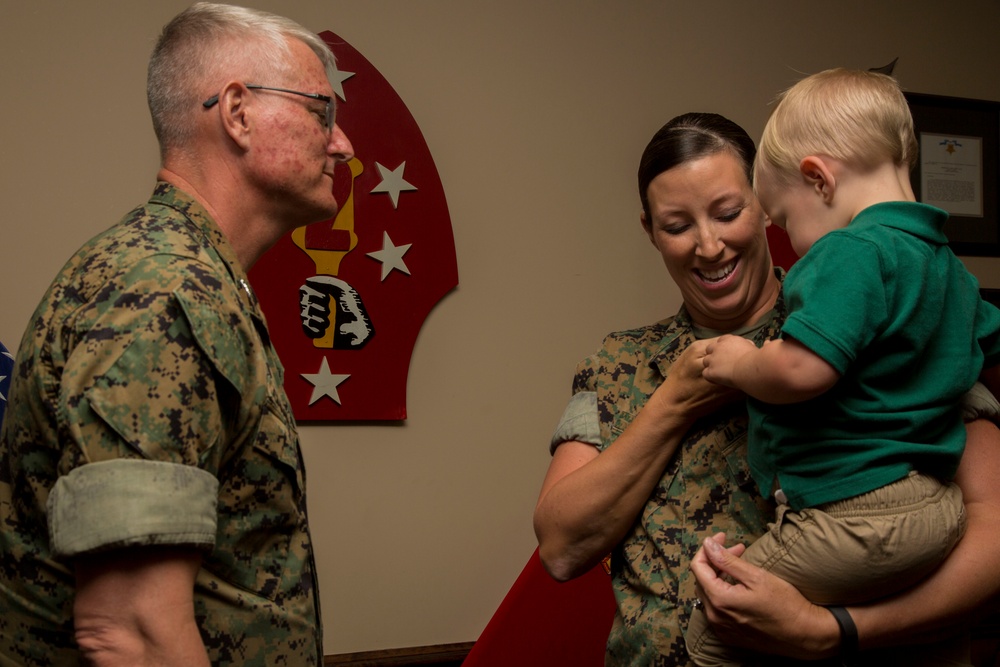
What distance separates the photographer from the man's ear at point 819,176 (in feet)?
4.47

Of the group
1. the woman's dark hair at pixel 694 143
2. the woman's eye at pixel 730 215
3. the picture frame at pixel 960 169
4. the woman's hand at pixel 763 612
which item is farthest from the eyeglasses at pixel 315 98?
the picture frame at pixel 960 169

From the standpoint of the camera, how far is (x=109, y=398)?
0.97 metres

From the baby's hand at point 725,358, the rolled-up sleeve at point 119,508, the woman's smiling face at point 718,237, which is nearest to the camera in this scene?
the rolled-up sleeve at point 119,508

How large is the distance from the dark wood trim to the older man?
4.79ft

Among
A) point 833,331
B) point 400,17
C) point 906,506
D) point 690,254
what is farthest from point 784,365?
point 400,17

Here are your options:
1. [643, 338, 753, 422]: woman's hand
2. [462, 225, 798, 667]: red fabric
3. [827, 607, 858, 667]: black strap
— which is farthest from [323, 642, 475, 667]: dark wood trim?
[827, 607, 858, 667]: black strap

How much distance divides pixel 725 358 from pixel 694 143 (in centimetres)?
44

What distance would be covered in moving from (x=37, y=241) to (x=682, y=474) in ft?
6.17

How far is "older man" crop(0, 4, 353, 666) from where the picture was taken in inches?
38.2

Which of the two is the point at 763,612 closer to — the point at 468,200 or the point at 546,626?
the point at 546,626

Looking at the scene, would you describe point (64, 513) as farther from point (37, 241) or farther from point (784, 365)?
point (37, 241)

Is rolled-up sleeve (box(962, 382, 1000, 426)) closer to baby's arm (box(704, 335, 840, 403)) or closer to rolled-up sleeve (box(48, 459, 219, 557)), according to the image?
baby's arm (box(704, 335, 840, 403))

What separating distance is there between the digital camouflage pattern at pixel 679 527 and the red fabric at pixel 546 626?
769 mm

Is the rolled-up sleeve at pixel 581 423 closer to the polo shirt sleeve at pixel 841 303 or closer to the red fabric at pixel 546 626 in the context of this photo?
the polo shirt sleeve at pixel 841 303
